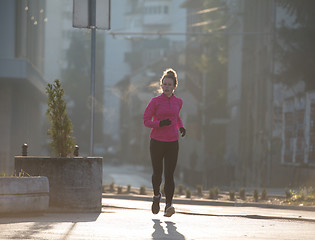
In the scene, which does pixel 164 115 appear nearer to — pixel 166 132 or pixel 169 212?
pixel 166 132

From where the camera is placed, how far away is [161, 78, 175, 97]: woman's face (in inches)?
380

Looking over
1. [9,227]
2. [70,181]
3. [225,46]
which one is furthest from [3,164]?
[9,227]

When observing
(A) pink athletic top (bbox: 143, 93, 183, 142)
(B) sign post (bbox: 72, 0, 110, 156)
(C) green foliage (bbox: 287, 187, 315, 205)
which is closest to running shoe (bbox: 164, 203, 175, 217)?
(A) pink athletic top (bbox: 143, 93, 183, 142)

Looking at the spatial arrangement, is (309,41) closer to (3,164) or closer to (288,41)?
(288,41)

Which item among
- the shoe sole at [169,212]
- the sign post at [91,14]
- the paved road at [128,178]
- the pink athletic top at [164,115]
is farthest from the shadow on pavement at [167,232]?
the paved road at [128,178]

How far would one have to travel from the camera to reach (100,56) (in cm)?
11725

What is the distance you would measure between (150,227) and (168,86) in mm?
1836

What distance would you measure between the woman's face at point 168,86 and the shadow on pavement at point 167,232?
153cm

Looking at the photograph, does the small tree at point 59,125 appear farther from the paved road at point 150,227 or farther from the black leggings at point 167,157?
the black leggings at point 167,157

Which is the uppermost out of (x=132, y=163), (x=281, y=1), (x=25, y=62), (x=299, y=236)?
(x=281, y=1)

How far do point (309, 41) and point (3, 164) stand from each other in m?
12.9

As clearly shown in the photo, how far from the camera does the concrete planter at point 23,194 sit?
9.48 meters

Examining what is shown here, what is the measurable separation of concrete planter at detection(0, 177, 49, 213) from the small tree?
0.86 meters

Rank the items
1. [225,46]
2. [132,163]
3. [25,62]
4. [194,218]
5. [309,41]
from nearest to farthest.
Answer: [194,218] < [309,41] < [25,62] < [225,46] < [132,163]
